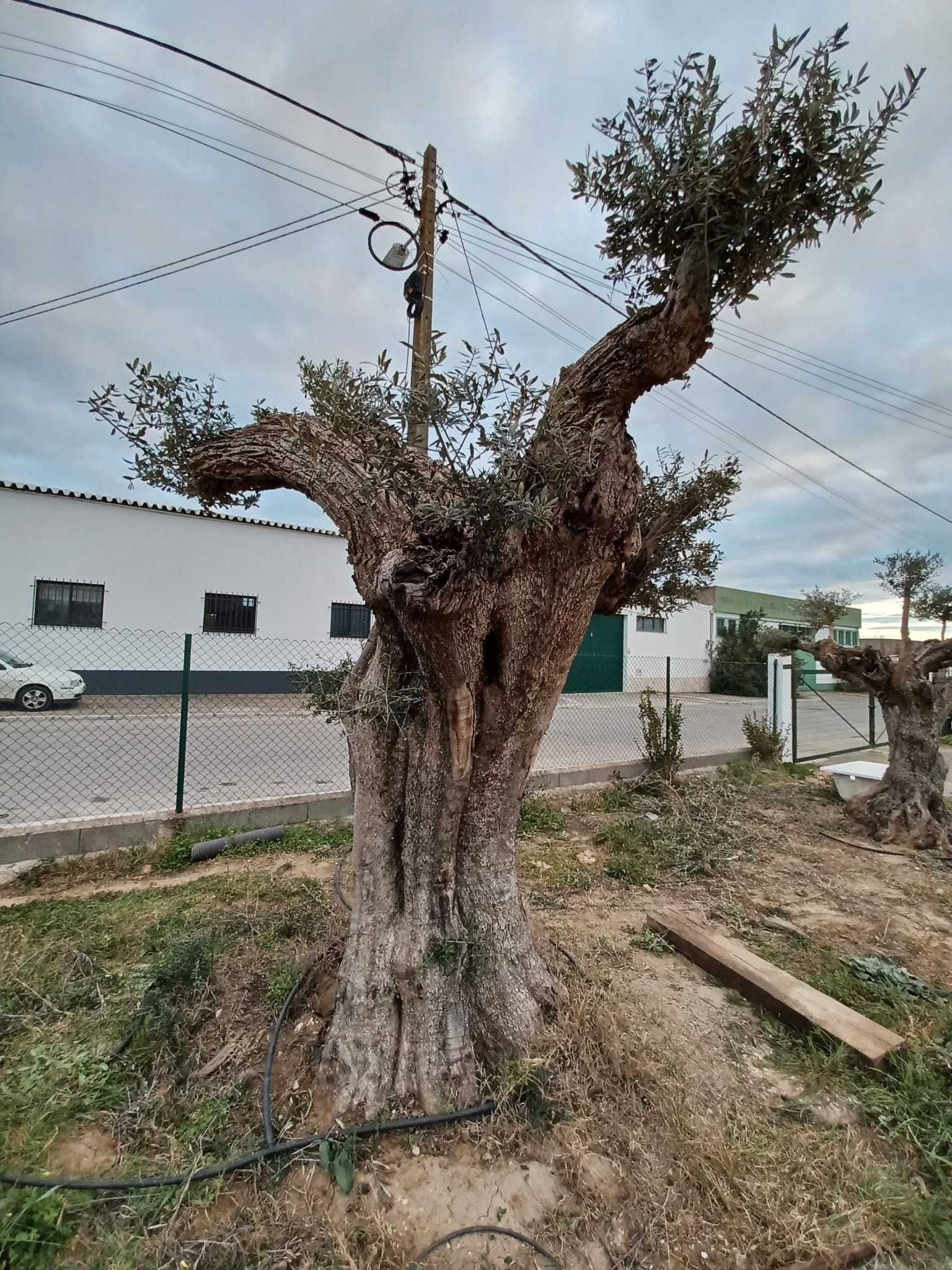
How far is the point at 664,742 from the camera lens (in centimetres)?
705

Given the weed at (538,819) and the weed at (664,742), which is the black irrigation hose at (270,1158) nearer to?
the weed at (538,819)

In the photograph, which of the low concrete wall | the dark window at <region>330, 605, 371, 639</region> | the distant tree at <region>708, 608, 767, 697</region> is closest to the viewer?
the low concrete wall

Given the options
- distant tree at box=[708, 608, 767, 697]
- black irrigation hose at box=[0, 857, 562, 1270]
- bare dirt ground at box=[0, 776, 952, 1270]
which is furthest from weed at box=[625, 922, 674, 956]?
distant tree at box=[708, 608, 767, 697]

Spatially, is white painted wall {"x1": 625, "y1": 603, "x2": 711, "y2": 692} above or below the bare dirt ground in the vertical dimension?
above

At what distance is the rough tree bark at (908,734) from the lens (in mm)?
5273

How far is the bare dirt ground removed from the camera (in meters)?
1.47

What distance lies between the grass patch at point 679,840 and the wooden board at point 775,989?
884 millimetres

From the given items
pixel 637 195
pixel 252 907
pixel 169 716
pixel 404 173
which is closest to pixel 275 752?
pixel 169 716

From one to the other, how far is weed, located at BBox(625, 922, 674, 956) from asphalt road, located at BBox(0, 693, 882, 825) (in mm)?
3203

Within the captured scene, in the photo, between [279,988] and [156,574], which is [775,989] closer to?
[279,988]

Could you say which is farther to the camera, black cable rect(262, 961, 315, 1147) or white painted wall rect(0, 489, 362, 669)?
white painted wall rect(0, 489, 362, 669)

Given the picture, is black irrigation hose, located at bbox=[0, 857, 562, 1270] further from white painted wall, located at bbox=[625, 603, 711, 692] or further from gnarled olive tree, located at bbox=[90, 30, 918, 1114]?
white painted wall, located at bbox=[625, 603, 711, 692]

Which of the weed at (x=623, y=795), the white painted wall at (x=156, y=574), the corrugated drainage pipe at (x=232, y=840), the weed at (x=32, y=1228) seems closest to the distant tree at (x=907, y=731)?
the weed at (x=623, y=795)

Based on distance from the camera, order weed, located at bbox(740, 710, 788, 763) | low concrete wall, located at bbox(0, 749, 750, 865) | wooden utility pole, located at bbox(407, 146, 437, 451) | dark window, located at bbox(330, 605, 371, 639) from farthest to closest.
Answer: dark window, located at bbox(330, 605, 371, 639) → weed, located at bbox(740, 710, 788, 763) → wooden utility pole, located at bbox(407, 146, 437, 451) → low concrete wall, located at bbox(0, 749, 750, 865)
